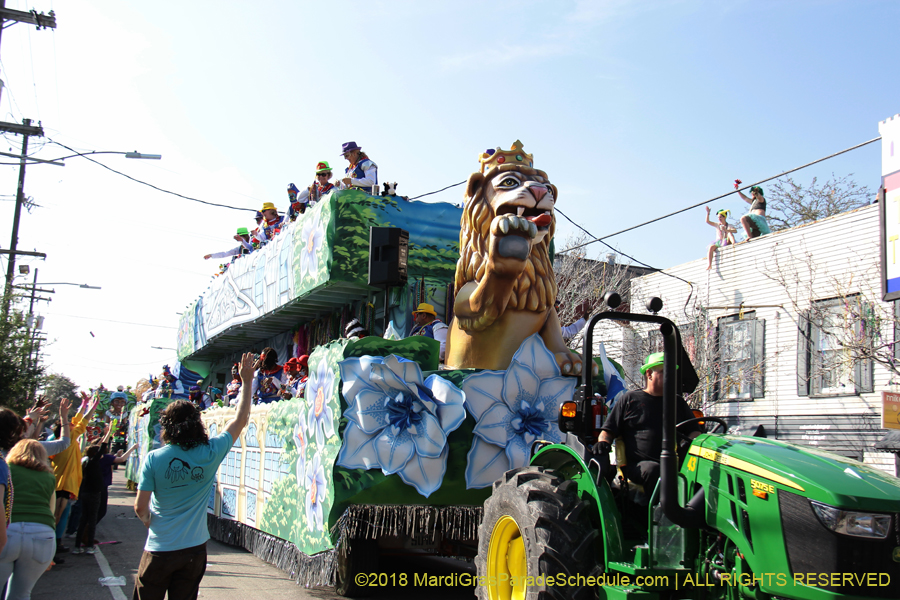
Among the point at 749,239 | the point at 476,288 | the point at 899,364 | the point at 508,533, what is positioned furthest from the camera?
the point at 749,239

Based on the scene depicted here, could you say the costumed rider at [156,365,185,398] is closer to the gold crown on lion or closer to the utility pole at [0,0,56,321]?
the utility pole at [0,0,56,321]

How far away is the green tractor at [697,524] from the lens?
3.43 meters

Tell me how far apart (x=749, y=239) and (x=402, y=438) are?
11.0 m

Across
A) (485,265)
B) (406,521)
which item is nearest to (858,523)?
(406,521)

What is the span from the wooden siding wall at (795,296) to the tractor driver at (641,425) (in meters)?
9.58

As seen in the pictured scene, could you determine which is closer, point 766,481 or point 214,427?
point 766,481

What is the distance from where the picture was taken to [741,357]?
15625mm

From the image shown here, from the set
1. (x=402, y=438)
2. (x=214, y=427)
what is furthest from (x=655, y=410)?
(x=214, y=427)

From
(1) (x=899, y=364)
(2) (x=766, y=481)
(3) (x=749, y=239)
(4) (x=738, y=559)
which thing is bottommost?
(4) (x=738, y=559)

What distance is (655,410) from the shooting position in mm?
4695

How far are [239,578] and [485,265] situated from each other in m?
4.41

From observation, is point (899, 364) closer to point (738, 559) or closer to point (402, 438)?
point (402, 438)

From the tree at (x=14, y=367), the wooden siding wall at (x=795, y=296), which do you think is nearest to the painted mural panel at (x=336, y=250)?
the wooden siding wall at (x=795, y=296)

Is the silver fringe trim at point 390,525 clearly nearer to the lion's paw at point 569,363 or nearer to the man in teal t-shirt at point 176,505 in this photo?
the lion's paw at point 569,363
